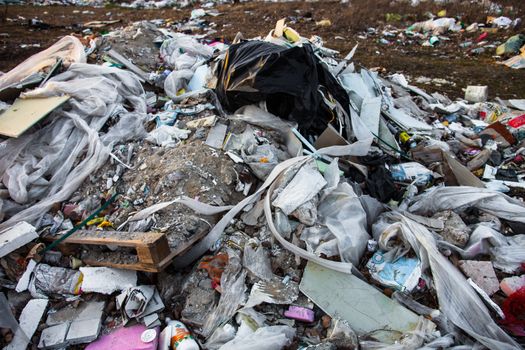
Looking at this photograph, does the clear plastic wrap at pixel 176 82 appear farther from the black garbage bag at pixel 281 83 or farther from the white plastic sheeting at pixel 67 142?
the black garbage bag at pixel 281 83

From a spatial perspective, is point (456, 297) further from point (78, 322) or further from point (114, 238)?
point (78, 322)

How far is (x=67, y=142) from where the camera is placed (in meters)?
2.87

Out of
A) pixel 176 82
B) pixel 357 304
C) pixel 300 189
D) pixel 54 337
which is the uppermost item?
pixel 176 82

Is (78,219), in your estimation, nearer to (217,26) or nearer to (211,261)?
(211,261)

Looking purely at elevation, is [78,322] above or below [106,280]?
below

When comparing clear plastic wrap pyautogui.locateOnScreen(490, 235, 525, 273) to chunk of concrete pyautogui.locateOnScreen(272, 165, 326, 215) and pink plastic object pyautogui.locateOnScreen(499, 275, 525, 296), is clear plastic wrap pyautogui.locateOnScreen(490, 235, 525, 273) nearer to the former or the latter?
pink plastic object pyautogui.locateOnScreen(499, 275, 525, 296)

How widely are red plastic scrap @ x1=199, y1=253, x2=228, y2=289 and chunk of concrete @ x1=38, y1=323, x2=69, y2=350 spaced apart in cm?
83

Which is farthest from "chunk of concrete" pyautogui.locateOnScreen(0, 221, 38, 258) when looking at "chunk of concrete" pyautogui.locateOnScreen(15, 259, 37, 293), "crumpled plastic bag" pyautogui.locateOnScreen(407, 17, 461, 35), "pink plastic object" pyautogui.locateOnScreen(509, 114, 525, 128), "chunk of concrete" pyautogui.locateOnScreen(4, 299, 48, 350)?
"crumpled plastic bag" pyautogui.locateOnScreen(407, 17, 461, 35)

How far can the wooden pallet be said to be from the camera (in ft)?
6.34

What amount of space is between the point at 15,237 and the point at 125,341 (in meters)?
0.98

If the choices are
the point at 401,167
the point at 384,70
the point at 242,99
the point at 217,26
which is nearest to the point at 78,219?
the point at 242,99

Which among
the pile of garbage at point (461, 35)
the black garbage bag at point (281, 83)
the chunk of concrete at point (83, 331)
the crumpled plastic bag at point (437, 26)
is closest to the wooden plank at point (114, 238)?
the chunk of concrete at point (83, 331)

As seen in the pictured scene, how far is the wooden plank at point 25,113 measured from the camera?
2750mm

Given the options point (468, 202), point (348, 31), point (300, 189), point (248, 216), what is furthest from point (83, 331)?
point (348, 31)
